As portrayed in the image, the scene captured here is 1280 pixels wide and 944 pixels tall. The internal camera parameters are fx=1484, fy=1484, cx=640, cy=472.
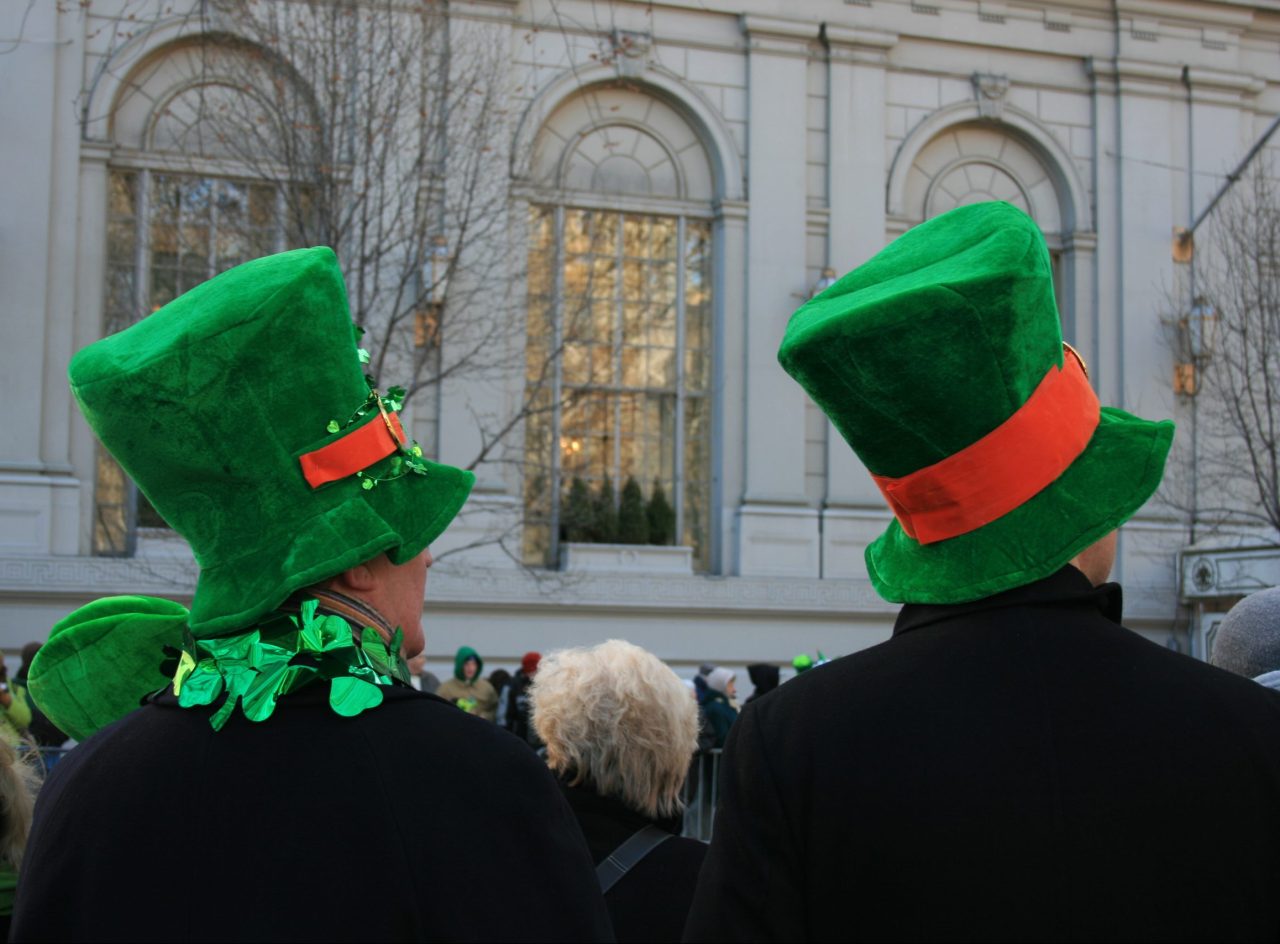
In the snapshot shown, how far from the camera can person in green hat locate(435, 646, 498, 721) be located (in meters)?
12.8

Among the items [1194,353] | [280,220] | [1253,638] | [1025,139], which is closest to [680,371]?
[280,220]

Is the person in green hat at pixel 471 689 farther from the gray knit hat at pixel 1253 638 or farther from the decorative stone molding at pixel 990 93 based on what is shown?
the decorative stone molding at pixel 990 93

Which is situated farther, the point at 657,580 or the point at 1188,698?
the point at 657,580

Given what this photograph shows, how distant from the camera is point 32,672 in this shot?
397 centimetres

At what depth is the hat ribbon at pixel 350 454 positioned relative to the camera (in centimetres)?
237

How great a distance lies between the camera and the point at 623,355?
58.7 feet

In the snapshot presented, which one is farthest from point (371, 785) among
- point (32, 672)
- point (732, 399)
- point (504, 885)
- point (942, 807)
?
point (732, 399)

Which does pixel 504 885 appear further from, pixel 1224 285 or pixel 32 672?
pixel 1224 285

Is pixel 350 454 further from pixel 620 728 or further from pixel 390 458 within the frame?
pixel 620 728

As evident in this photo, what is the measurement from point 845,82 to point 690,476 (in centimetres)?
521

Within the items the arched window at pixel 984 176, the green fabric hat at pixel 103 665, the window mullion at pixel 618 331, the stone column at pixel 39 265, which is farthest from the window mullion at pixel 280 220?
the green fabric hat at pixel 103 665

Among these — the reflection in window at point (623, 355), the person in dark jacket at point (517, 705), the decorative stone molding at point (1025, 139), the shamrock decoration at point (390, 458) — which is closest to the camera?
the shamrock decoration at point (390, 458)

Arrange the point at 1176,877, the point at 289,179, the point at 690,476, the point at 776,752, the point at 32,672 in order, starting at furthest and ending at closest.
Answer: the point at 690,476 < the point at 289,179 < the point at 32,672 < the point at 776,752 < the point at 1176,877

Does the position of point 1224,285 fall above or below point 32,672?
above
